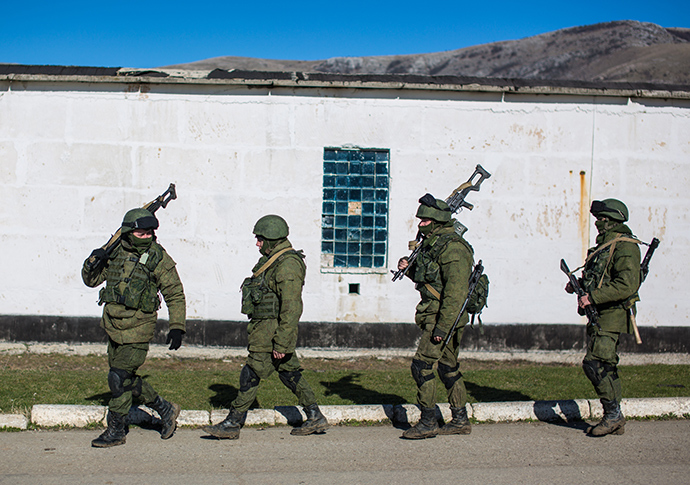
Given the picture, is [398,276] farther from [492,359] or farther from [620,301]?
[492,359]

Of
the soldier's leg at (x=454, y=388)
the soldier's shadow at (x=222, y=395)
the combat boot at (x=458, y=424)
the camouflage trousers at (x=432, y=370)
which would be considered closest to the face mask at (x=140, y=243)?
the soldier's shadow at (x=222, y=395)

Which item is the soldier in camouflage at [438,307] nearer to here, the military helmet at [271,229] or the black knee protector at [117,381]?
the military helmet at [271,229]

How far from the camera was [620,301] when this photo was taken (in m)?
5.85

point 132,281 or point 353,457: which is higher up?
point 132,281

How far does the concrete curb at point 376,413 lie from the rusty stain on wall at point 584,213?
144 inches

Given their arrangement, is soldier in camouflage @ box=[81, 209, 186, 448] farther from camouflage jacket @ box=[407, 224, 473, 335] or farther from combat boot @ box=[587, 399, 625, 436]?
combat boot @ box=[587, 399, 625, 436]

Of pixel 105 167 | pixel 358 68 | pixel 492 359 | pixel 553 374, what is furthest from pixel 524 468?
pixel 358 68

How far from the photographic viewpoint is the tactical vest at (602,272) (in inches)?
230

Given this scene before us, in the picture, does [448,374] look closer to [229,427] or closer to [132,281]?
[229,427]

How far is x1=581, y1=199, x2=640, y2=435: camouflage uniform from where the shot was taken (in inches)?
226

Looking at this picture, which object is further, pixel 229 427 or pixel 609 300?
pixel 609 300

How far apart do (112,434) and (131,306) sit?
3.42ft

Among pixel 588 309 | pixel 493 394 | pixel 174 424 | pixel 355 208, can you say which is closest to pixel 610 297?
pixel 588 309

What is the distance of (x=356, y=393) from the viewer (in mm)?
7391
